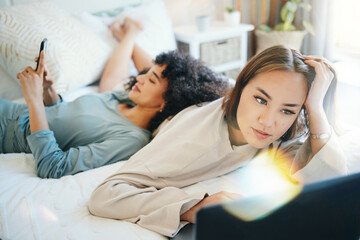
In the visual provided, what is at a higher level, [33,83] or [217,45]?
[33,83]

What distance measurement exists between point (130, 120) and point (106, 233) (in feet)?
1.94

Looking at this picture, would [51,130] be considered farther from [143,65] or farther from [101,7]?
[101,7]

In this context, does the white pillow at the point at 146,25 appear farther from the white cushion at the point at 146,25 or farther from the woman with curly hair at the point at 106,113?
the woman with curly hair at the point at 106,113

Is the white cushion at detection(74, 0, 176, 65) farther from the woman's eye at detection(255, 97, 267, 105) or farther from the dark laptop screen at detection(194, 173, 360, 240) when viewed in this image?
the dark laptop screen at detection(194, 173, 360, 240)

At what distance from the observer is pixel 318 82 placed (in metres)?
Result: 0.80

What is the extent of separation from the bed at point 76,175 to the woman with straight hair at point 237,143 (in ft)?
0.17

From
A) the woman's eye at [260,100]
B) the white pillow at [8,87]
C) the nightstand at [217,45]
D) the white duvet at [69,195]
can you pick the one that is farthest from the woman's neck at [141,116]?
the nightstand at [217,45]

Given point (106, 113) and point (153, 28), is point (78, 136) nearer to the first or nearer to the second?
point (106, 113)

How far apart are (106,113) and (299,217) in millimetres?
958

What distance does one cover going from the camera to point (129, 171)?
89 centimetres

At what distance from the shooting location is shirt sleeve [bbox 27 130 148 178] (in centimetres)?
108

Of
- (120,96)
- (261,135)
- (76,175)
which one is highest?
(261,135)

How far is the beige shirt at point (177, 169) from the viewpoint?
81 centimetres

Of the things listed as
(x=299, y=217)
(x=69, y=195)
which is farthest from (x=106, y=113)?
(x=299, y=217)
